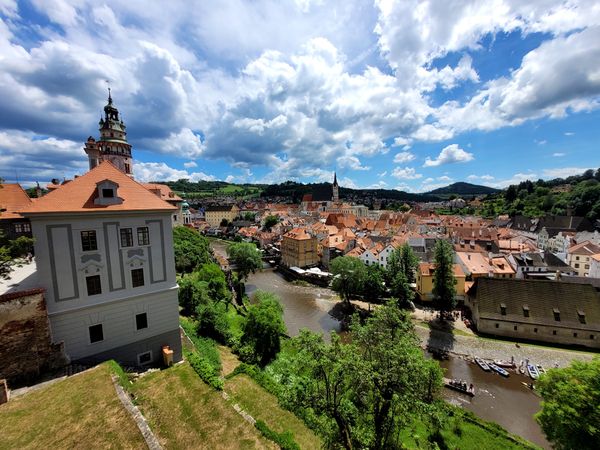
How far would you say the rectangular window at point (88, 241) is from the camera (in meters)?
11.7

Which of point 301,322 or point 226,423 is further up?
point 226,423

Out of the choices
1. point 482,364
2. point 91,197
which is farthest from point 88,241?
point 482,364

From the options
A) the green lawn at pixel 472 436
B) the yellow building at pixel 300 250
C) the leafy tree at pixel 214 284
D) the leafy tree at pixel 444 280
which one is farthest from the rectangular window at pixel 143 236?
the yellow building at pixel 300 250

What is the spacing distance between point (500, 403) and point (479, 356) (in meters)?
5.29

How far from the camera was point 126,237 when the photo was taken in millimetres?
12703

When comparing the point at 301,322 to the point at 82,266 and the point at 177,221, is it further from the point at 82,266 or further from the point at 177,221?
the point at 177,221

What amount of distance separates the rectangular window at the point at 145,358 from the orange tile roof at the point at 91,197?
7.54m

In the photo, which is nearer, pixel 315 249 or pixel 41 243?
pixel 41 243

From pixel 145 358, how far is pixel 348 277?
82.6 ft

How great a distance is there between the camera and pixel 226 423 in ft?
31.5

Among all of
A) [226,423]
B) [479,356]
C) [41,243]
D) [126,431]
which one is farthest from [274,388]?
[479,356]

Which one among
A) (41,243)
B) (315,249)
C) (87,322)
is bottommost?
(315,249)

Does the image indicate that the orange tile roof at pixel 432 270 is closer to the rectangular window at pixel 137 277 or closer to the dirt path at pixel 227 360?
the dirt path at pixel 227 360

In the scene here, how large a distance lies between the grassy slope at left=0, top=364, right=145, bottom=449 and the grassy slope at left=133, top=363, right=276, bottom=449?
1.21 meters
